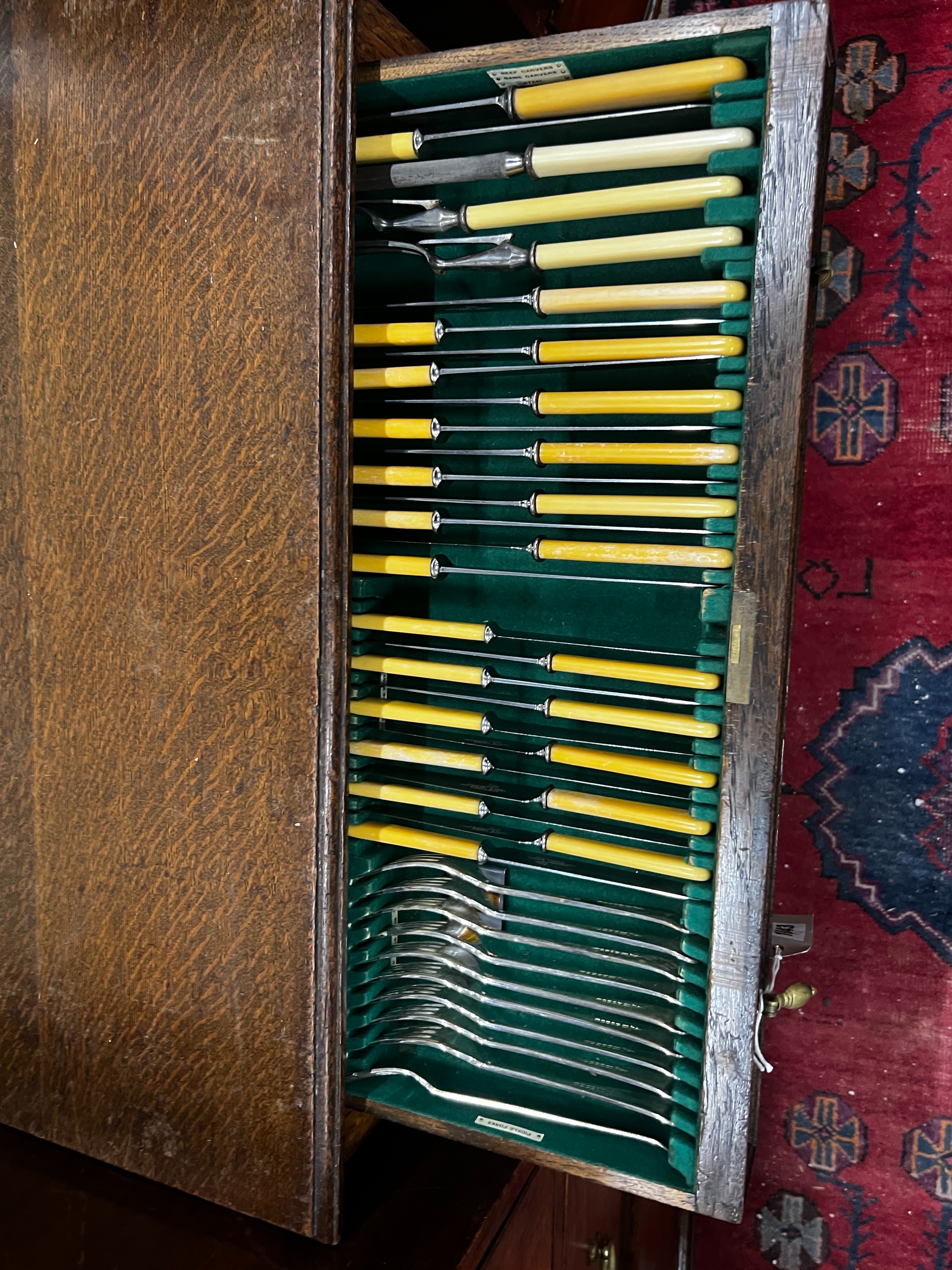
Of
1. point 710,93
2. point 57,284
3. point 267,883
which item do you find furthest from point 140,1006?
point 710,93

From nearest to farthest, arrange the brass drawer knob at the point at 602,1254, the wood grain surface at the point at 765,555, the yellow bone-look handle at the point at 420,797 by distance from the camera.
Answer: the wood grain surface at the point at 765,555 < the yellow bone-look handle at the point at 420,797 < the brass drawer knob at the point at 602,1254

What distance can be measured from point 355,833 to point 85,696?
1.06 ft

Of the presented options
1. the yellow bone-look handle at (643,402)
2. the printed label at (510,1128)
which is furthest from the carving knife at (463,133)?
the printed label at (510,1128)

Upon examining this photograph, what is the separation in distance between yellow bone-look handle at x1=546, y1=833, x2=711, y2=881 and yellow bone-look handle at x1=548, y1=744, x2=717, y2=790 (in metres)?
0.07

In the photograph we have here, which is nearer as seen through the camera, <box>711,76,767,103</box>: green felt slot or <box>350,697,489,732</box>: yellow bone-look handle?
<box>711,76,767,103</box>: green felt slot

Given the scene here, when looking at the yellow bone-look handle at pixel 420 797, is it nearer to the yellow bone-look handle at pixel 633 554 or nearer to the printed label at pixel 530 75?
the yellow bone-look handle at pixel 633 554

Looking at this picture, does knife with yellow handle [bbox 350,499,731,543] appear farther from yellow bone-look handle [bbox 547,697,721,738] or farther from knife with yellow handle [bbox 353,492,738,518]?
yellow bone-look handle [bbox 547,697,721,738]

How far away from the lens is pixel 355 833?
991 mm

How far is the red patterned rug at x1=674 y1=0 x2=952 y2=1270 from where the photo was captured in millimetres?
1225

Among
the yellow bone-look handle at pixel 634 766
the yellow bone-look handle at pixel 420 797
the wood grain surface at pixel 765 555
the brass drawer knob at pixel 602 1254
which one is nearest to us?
the wood grain surface at pixel 765 555

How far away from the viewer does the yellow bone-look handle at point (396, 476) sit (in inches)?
36.0

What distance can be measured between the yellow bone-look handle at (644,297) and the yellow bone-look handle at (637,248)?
2 cm

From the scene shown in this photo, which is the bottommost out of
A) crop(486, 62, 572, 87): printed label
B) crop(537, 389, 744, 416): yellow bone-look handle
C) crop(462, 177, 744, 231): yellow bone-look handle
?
crop(537, 389, 744, 416): yellow bone-look handle

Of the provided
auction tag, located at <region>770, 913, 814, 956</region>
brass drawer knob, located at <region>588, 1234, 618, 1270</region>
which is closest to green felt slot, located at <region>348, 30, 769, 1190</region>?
auction tag, located at <region>770, 913, 814, 956</region>
